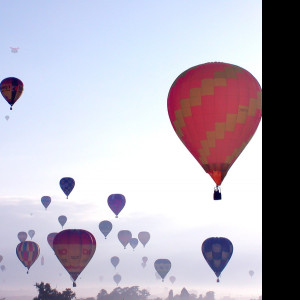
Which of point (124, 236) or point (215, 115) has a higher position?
point (215, 115)

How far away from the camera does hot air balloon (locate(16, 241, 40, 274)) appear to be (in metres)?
73.8

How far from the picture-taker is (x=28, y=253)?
75125 mm

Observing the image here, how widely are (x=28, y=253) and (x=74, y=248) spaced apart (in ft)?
82.0

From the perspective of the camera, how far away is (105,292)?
597ft

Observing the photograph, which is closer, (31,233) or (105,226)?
(105,226)

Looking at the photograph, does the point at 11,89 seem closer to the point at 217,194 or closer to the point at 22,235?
the point at 217,194

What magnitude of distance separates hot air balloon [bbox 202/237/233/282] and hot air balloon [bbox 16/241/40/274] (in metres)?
27.8

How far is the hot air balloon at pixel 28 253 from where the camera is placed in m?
73.8

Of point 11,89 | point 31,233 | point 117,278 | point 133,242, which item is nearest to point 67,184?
point 11,89

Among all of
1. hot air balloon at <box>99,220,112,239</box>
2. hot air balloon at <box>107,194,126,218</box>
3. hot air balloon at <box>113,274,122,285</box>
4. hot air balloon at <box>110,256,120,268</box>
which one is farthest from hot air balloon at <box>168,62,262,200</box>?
hot air balloon at <box>113,274,122,285</box>

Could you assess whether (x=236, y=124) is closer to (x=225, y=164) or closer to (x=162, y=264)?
(x=225, y=164)
